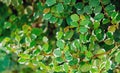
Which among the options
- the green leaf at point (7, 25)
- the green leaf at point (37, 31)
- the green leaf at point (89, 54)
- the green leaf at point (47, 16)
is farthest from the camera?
the green leaf at point (7, 25)

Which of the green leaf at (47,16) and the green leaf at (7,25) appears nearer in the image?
the green leaf at (47,16)

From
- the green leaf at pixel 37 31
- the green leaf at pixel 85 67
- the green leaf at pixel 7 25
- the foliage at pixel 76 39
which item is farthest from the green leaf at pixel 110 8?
the green leaf at pixel 7 25

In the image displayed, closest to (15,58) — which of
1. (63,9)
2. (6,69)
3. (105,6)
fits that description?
(6,69)

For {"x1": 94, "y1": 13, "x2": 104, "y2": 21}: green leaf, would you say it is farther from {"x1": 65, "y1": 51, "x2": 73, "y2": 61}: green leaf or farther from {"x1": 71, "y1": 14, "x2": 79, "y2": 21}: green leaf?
{"x1": 65, "y1": 51, "x2": 73, "y2": 61}: green leaf

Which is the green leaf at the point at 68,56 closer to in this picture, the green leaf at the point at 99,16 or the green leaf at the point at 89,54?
the green leaf at the point at 89,54

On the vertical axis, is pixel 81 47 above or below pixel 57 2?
below

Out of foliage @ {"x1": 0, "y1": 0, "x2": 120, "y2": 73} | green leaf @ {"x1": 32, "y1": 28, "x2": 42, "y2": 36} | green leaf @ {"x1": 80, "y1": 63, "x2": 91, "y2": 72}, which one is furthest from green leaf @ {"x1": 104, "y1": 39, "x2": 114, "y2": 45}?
green leaf @ {"x1": 32, "y1": 28, "x2": 42, "y2": 36}

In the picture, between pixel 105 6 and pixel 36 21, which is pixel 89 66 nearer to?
pixel 105 6

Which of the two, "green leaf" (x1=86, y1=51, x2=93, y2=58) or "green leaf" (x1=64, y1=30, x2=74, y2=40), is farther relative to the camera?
"green leaf" (x1=64, y1=30, x2=74, y2=40)

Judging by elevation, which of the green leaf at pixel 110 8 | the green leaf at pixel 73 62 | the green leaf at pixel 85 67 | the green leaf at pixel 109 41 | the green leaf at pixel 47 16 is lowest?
the green leaf at pixel 85 67

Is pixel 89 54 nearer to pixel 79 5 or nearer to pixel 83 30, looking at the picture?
pixel 83 30

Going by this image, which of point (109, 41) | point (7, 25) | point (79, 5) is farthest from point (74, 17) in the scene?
point (7, 25)
